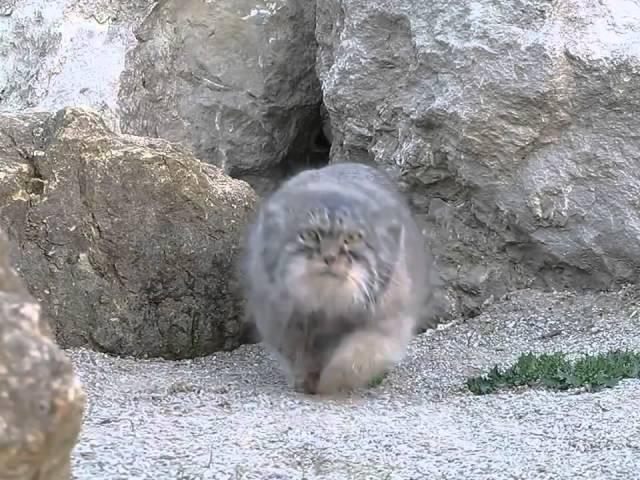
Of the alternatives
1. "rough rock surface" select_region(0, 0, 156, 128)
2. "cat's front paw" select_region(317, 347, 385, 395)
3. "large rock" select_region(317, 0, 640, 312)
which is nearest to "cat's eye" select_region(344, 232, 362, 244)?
"cat's front paw" select_region(317, 347, 385, 395)

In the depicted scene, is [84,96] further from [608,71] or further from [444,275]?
[608,71]

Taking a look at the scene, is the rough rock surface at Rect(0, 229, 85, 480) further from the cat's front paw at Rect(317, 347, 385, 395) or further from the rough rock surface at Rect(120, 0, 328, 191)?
the rough rock surface at Rect(120, 0, 328, 191)

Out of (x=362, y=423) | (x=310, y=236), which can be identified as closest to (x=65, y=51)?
(x=310, y=236)

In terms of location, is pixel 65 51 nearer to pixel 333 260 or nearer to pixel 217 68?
pixel 217 68

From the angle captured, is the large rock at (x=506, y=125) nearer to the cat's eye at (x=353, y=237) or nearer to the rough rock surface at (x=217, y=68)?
the rough rock surface at (x=217, y=68)

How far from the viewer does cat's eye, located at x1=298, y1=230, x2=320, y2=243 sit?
4.49 metres

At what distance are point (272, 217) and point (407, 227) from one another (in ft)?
2.54

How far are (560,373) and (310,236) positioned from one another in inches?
57.0

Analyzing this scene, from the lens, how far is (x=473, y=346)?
239 inches

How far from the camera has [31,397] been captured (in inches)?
95.0

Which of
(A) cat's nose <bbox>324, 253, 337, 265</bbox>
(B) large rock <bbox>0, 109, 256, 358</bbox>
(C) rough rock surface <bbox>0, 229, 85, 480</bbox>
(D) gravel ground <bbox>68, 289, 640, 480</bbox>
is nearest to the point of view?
(C) rough rock surface <bbox>0, 229, 85, 480</bbox>

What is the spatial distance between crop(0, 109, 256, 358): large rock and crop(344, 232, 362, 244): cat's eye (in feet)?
4.52

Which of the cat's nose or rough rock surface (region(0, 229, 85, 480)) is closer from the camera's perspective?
rough rock surface (region(0, 229, 85, 480))

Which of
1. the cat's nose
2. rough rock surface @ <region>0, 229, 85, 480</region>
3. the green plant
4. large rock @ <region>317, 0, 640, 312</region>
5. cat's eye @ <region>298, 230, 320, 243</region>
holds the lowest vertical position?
the green plant
